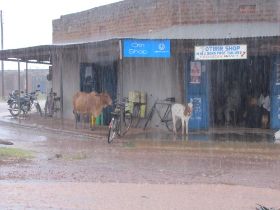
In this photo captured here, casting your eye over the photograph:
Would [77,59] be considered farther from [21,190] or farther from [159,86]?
[21,190]

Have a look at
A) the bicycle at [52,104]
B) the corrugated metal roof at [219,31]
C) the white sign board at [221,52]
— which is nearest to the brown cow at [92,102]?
the corrugated metal roof at [219,31]

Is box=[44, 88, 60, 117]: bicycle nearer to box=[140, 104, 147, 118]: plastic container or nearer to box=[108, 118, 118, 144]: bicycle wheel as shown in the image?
box=[140, 104, 147, 118]: plastic container

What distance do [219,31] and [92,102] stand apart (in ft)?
15.9

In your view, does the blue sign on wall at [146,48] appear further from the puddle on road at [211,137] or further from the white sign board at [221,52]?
the puddle on road at [211,137]

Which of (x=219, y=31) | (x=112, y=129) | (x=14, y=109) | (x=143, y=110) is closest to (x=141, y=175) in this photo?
(x=112, y=129)

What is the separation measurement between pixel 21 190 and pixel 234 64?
13234 millimetres

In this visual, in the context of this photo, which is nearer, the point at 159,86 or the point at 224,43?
the point at 224,43

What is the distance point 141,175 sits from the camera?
11.2 m

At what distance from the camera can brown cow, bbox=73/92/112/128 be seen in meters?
19.2

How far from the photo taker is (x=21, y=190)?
31.2ft

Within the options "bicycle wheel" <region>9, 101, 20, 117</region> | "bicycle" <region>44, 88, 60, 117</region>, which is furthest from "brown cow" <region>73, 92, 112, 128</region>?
"bicycle wheel" <region>9, 101, 20, 117</region>

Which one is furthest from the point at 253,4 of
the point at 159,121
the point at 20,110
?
the point at 20,110

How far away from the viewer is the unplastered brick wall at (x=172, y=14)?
64.3ft

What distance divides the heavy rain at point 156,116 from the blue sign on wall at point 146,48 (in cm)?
3
